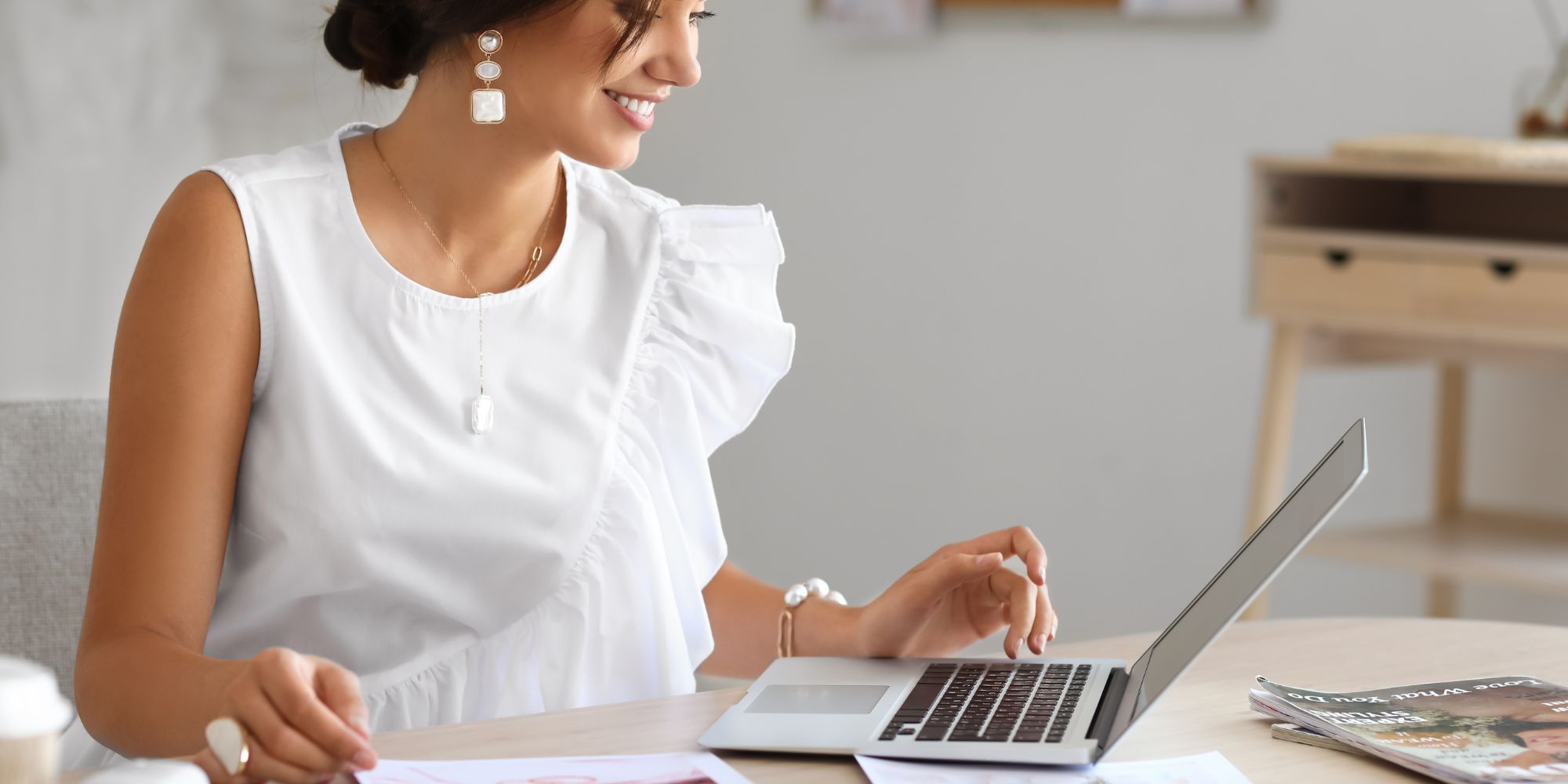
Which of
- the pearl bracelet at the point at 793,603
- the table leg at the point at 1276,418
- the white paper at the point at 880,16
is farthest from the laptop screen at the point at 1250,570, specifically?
the white paper at the point at 880,16

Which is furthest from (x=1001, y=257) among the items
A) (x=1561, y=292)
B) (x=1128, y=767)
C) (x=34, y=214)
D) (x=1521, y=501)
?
(x=1128, y=767)

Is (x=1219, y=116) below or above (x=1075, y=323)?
above

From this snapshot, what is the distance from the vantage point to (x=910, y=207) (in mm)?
3078

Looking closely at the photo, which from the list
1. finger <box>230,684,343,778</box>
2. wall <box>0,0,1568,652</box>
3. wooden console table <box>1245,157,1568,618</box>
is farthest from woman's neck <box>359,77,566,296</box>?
wooden console table <box>1245,157,1568,618</box>

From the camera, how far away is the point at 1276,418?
2242 millimetres

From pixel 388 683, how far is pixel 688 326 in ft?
1.16

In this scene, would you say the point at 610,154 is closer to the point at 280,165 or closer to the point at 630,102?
the point at 630,102

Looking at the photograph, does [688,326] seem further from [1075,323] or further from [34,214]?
[1075,323]

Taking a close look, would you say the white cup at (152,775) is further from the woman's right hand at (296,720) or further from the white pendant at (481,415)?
the white pendant at (481,415)

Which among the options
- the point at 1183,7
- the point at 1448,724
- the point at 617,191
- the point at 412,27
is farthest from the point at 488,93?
the point at 1183,7

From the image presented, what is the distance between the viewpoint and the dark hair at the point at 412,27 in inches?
42.6

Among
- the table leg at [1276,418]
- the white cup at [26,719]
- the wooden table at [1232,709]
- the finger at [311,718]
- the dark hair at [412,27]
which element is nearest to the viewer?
the white cup at [26,719]

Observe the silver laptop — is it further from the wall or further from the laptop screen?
the wall

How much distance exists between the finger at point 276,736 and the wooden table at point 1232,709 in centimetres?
8
